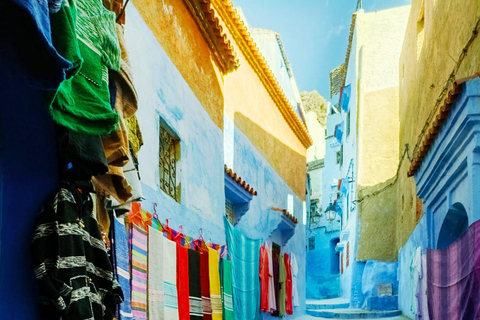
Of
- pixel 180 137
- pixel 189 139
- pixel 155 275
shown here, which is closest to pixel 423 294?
pixel 189 139

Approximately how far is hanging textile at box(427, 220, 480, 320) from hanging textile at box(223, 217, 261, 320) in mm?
3037

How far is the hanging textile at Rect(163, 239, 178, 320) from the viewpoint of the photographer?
6.00 m

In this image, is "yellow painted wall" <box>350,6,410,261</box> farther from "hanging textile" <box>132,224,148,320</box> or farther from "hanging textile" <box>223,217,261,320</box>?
"hanging textile" <box>132,224,148,320</box>

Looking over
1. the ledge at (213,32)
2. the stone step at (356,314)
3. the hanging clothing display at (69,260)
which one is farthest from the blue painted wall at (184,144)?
the stone step at (356,314)

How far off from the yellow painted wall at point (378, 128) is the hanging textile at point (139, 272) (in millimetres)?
16090

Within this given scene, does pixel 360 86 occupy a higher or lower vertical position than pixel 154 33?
higher

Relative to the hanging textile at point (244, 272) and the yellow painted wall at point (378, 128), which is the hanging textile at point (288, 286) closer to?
the hanging textile at point (244, 272)

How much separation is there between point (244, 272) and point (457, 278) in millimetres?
4134

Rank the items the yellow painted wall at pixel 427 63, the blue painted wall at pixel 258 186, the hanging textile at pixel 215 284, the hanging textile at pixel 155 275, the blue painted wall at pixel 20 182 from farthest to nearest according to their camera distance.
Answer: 1. the blue painted wall at pixel 258 186
2. the yellow painted wall at pixel 427 63
3. the hanging textile at pixel 215 284
4. the hanging textile at pixel 155 275
5. the blue painted wall at pixel 20 182

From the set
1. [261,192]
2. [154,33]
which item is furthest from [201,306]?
[261,192]

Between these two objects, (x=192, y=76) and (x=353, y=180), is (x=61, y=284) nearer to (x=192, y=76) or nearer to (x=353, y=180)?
(x=192, y=76)

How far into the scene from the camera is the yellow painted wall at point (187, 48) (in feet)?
22.2

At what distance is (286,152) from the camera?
1605 centimetres

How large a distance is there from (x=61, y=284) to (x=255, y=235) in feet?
30.4
